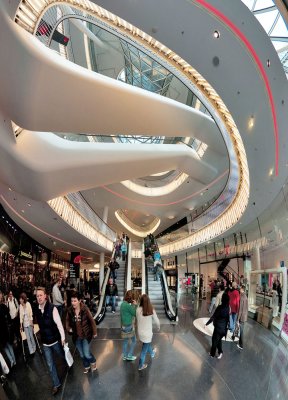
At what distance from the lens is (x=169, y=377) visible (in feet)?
15.0

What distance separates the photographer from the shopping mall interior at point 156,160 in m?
4.16

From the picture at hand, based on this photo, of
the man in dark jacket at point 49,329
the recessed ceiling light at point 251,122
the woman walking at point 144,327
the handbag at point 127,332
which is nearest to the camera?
the man in dark jacket at point 49,329

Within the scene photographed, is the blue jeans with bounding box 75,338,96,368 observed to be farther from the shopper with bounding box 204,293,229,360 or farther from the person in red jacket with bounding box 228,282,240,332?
the person in red jacket with bounding box 228,282,240,332

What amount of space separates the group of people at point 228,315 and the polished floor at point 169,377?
0.32 metres

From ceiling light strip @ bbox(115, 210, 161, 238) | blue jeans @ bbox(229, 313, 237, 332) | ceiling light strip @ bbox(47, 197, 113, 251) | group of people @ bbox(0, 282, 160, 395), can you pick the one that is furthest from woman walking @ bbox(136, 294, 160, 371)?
ceiling light strip @ bbox(115, 210, 161, 238)

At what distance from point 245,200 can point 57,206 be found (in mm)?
6993

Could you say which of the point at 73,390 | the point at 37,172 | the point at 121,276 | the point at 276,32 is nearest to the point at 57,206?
the point at 37,172

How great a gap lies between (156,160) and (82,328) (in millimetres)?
6279

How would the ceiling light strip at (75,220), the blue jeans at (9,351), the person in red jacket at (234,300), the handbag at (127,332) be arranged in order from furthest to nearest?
1. the ceiling light strip at (75,220)
2. the person in red jacket at (234,300)
3. the handbag at (127,332)
4. the blue jeans at (9,351)

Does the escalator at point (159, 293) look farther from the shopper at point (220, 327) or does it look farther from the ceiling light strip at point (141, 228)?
the ceiling light strip at point (141, 228)

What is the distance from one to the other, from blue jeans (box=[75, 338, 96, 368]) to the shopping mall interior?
7.5 inches

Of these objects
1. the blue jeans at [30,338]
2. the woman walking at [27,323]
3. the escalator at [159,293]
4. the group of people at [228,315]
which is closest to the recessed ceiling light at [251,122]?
the group of people at [228,315]

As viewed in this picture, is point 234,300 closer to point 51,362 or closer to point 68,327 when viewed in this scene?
point 68,327

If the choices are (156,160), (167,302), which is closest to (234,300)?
(167,302)
